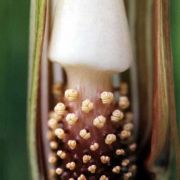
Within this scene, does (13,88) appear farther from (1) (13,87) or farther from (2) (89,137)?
(2) (89,137)

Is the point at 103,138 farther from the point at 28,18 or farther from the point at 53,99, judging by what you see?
the point at 28,18

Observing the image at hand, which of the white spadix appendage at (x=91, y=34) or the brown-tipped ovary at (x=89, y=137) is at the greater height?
the white spadix appendage at (x=91, y=34)

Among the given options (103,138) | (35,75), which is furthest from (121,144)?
(35,75)

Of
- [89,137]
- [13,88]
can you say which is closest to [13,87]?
[13,88]

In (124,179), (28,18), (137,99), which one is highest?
(28,18)

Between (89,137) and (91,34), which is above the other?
(91,34)
